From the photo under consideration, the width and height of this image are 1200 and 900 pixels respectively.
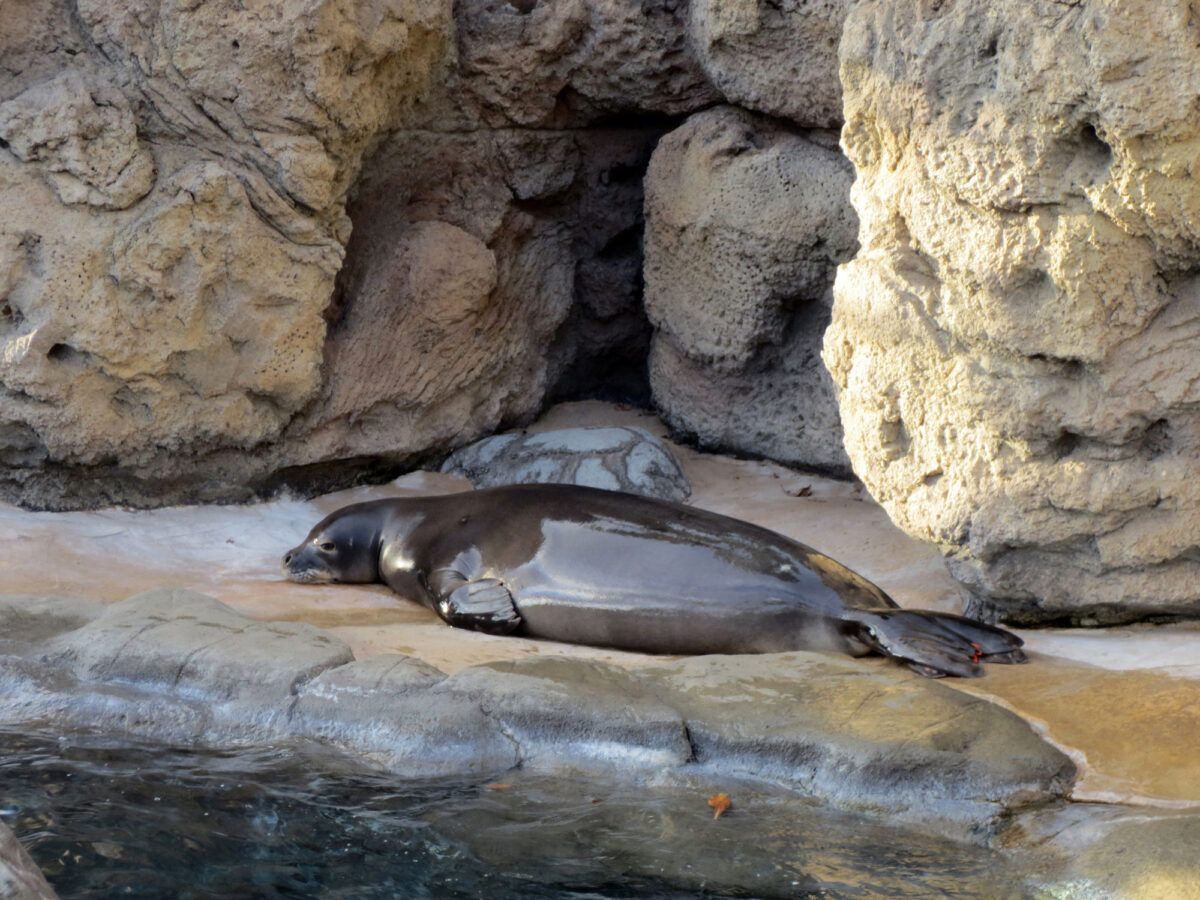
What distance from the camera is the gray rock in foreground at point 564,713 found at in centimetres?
367

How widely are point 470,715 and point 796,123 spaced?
385cm

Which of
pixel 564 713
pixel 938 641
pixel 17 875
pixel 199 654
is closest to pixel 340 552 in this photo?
pixel 199 654

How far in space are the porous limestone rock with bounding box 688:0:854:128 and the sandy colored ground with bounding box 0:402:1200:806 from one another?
170 centimetres

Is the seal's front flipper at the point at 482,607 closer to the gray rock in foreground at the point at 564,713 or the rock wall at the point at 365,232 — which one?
the gray rock in foreground at the point at 564,713

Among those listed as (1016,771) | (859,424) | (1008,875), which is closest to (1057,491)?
(859,424)

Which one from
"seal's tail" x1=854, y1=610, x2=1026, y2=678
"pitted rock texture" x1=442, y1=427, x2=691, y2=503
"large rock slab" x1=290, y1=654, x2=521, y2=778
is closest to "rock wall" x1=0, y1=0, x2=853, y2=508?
"pitted rock texture" x1=442, y1=427, x2=691, y2=503

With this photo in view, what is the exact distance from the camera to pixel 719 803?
11.9 feet

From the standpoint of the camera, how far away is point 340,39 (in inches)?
237

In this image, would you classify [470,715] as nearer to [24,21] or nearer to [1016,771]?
[1016,771]

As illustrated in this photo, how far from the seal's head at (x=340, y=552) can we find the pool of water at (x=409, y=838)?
2076mm

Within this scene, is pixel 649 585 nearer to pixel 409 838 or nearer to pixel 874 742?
pixel 874 742

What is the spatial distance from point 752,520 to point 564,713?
2578 mm

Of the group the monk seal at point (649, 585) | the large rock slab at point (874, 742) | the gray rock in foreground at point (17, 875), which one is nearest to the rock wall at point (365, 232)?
the monk seal at point (649, 585)

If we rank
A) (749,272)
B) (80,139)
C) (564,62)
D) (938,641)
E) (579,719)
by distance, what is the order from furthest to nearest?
(564,62) → (749,272) → (80,139) → (938,641) → (579,719)
